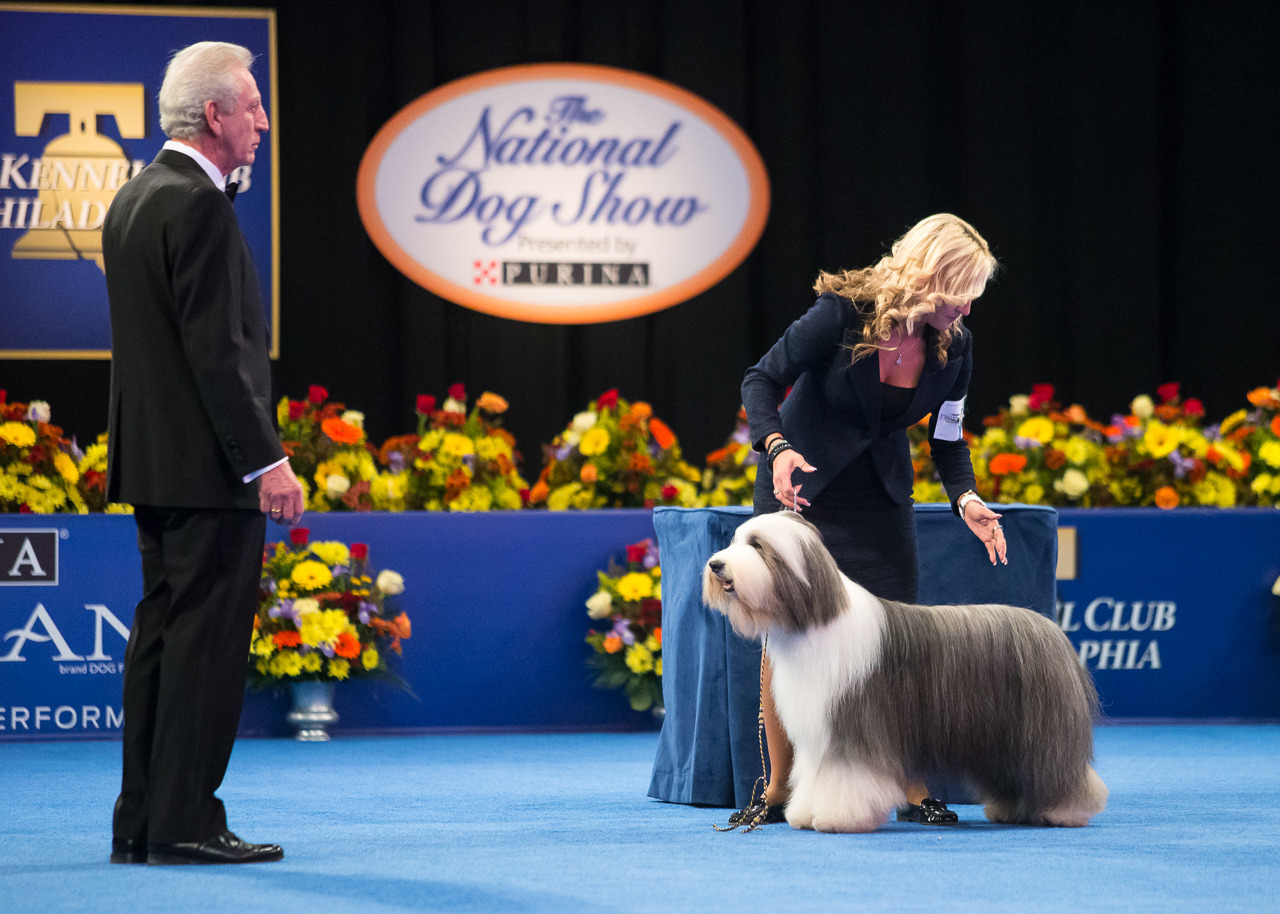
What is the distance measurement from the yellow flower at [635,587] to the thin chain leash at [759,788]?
5.02ft

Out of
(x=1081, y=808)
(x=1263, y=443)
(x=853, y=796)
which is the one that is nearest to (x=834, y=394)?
(x=853, y=796)

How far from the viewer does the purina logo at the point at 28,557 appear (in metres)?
4.88

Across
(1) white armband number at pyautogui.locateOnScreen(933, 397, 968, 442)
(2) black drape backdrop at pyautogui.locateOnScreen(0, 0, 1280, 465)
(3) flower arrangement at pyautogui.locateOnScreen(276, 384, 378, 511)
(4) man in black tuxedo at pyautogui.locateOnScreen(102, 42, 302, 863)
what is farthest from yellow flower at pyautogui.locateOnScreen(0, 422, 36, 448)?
(1) white armband number at pyautogui.locateOnScreen(933, 397, 968, 442)

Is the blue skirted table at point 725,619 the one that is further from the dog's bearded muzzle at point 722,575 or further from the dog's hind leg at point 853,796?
the dog's bearded muzzle at point 722,575

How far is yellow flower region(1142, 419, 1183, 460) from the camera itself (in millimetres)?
5473

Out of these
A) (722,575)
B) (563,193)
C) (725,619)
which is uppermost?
(563,193)

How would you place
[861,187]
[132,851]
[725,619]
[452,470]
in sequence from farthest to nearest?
[861,187], [452,470], [725,619], [132,851]

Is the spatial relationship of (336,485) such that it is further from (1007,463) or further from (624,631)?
(1007,463)

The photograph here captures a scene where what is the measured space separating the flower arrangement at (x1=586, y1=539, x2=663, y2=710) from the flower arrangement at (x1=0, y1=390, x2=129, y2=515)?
5.17ft

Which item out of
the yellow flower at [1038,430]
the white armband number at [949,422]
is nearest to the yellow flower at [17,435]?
the white armband number at [949,422]

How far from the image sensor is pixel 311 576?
193 inches

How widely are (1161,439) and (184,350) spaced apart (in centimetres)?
386

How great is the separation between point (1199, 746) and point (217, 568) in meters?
3.20

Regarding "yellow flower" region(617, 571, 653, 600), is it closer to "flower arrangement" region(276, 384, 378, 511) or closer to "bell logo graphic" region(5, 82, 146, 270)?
"flower arrangement" region(276, 384, 378, 511)
